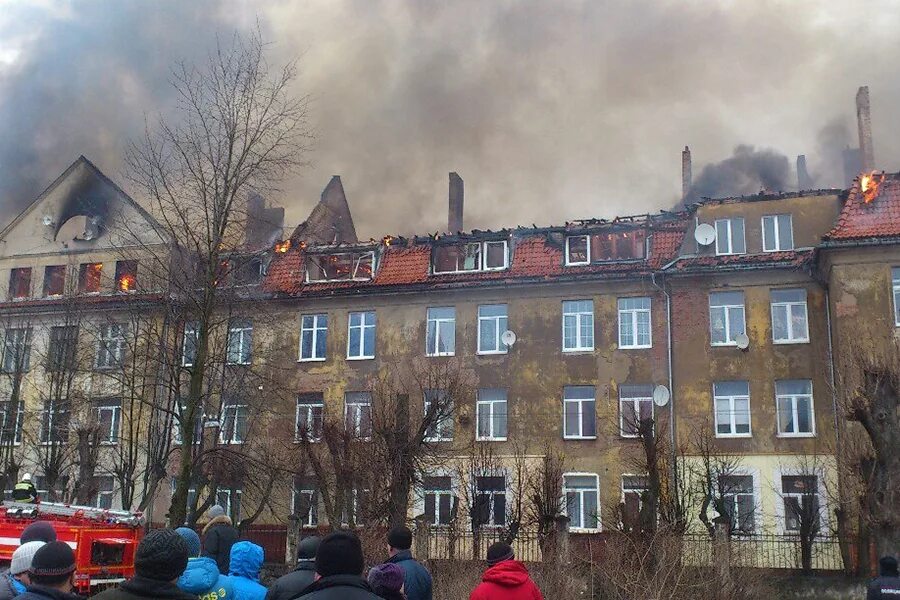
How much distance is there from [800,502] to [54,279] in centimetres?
3105

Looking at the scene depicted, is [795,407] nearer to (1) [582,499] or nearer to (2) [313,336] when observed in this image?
(1) [582,499]

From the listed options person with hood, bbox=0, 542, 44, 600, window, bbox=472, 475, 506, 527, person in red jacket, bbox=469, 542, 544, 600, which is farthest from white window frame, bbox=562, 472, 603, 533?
person with hood, bbox=0, 542, 44, 600

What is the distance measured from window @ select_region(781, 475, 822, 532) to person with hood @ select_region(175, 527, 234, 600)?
20397 mm

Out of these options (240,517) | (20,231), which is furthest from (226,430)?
(20,231)

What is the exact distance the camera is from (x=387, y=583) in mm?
6422

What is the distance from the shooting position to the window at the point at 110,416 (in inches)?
1410

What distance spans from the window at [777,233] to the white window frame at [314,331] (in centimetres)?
1635

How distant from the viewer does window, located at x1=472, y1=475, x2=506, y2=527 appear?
27859 mm

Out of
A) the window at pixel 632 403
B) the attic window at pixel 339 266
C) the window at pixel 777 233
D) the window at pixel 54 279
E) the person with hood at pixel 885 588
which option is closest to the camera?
the person with hood at pixel 885 588

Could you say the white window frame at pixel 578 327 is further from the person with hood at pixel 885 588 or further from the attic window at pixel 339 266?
the person with hood at pixel 885 588

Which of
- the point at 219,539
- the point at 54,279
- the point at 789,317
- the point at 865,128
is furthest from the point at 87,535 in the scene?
the point at 865,128

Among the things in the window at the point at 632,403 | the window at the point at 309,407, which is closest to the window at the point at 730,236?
the window at the point at 632,403

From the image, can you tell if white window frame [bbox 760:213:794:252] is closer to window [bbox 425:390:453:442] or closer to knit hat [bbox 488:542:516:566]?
window [bbox 425:390:453:442]

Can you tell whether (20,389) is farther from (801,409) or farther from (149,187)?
(801,409)
